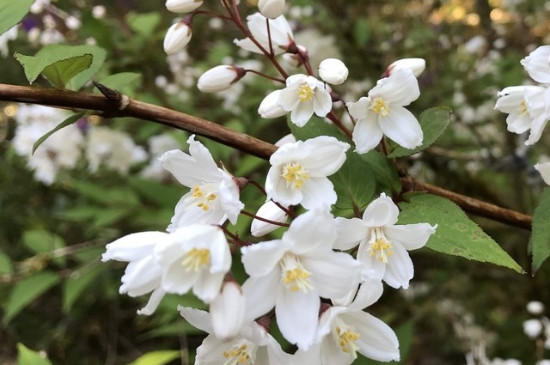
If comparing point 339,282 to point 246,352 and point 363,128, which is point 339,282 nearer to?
point 246,352

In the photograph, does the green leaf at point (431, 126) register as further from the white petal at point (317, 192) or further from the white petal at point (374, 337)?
the white petal at point (374, 337)

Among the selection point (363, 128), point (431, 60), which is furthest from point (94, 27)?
point (431, 60)

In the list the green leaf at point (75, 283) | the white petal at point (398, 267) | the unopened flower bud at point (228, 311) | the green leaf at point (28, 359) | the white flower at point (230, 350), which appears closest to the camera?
the unopened flower bud at point (228, 311)

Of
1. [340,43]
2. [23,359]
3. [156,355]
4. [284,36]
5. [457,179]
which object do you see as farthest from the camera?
[340,43]

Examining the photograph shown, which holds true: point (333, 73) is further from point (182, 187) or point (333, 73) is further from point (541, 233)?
point (182, 187)

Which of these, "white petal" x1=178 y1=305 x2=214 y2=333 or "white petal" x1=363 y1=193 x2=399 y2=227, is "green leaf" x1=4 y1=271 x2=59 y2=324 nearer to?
"white petal" x1=178 y1=305 x2=214 y2=333

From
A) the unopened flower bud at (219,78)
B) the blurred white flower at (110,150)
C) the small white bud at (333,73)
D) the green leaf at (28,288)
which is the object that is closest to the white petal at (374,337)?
the small white bud at (333,73)

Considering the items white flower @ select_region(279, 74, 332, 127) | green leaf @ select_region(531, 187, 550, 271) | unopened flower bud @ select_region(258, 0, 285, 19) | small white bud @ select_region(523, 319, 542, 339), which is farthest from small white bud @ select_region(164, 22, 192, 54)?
small white bud @ select_region(523, 319, 542, 339)
